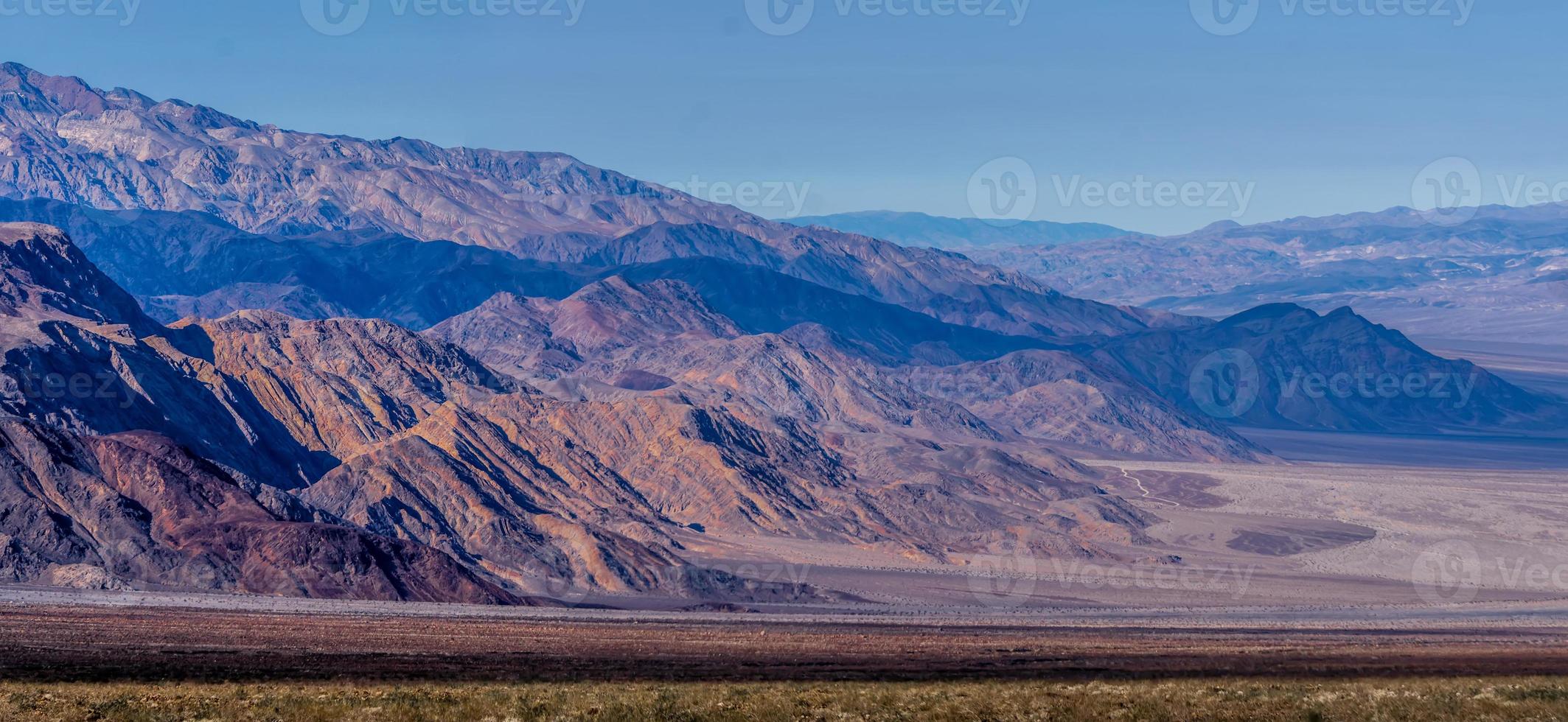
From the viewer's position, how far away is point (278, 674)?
35.3m

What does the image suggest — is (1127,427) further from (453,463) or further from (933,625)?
(933,625)

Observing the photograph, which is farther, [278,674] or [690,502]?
[690,502]

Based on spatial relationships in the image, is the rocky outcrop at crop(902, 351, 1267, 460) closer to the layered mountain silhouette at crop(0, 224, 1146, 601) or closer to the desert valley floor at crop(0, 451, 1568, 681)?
the layered mountain silhouette at crop(0, 224, 1146, 601)

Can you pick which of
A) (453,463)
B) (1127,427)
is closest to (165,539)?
(453,463)

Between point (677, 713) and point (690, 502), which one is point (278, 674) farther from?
point (690, 502)

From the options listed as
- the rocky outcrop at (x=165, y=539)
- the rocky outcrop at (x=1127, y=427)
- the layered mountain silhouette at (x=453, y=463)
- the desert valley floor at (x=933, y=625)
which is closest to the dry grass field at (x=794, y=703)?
the desert valley floor at (x=933, y=625)

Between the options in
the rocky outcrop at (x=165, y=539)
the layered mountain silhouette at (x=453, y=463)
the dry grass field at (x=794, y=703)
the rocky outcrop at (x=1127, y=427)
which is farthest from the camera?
the rocky outcrop at (x=1127, y=427)

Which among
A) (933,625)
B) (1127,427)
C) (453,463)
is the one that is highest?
(453,463)

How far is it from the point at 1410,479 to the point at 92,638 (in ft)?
480

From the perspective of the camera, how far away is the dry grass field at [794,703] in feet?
80.4

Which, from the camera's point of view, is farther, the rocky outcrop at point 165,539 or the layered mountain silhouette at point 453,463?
the layered mountain silhouette at point 453,463

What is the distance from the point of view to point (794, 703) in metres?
26.8

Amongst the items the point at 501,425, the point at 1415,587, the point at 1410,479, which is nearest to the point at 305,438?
the point at 501,425

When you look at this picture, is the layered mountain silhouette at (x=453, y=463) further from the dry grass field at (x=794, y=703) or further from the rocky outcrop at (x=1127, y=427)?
the rocky outcrop at (x=1127, y=427)
